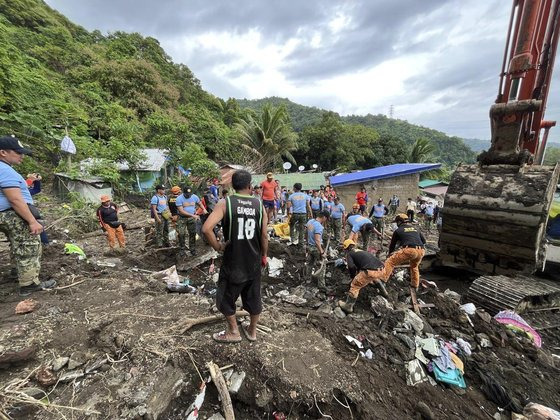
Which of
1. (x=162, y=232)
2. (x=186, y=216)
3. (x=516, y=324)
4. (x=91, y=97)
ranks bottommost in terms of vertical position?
(x=516, y=324)

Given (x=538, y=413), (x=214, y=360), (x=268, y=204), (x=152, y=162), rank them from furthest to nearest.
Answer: (x=152, y=162) → (x=268, y=204) → (x=538, y=413) → (x=214, y=360)

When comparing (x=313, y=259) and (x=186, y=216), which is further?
(x=186, y=216)

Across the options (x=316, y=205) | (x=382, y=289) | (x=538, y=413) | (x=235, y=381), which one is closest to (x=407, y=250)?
(x=382, y=289)

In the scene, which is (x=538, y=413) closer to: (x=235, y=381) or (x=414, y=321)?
(x=414, y=321)

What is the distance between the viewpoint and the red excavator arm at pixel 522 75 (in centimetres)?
326

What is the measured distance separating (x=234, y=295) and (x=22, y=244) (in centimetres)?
244

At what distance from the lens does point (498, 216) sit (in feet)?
10.5

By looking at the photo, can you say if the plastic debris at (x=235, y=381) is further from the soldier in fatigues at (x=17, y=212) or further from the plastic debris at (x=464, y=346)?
the plastic debris at (x=464, y=346)

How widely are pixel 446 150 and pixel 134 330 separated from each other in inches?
2936

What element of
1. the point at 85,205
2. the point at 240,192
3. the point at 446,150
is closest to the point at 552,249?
the point at 240,192

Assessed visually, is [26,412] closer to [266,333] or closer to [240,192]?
[266,333]

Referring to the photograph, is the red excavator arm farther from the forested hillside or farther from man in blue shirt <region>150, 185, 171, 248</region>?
the forested hillside

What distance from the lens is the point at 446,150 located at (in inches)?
2496

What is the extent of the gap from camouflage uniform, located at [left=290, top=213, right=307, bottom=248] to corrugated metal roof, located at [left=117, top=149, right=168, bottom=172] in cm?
1098
